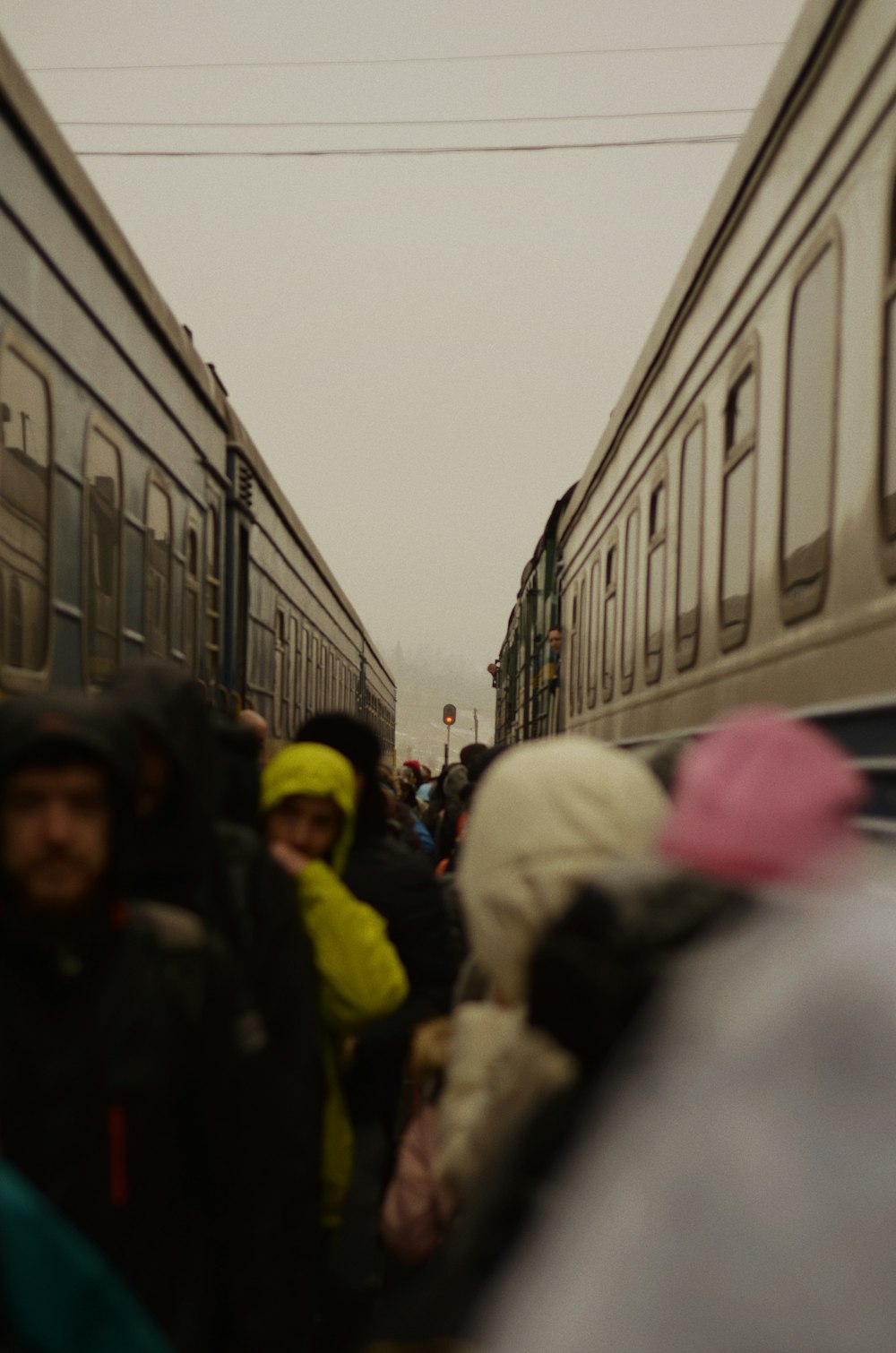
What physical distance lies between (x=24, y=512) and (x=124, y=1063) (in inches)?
→ 112

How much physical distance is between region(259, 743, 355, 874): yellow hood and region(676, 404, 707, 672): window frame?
2.80 metres

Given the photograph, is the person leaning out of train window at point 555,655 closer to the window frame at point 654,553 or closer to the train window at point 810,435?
the window frame at point 654,553

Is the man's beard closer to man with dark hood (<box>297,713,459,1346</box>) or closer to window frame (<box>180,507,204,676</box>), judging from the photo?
man with dark hood (<box>297,713,459,1346</box>)

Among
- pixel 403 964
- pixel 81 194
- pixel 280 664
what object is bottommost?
pixel 403 964

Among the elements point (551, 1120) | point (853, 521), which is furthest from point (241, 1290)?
point (853, 521)

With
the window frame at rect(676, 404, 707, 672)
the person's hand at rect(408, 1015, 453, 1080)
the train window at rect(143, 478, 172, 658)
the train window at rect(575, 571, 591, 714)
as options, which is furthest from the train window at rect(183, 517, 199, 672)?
the person's hand at rect(408, 1015, 453, 1080)

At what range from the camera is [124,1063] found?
5.74 ft

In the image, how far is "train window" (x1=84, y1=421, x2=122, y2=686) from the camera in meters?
5.02

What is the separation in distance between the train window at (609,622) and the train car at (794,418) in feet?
6.05

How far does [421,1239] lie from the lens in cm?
202

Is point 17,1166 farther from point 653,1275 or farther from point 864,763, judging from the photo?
point 864,763

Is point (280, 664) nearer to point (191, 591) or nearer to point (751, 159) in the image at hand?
point (191, 591)

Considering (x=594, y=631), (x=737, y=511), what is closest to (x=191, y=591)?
(x=594, y=631)

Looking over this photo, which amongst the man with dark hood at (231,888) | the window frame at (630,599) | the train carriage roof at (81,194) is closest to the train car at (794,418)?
the window frame at (630,599)
